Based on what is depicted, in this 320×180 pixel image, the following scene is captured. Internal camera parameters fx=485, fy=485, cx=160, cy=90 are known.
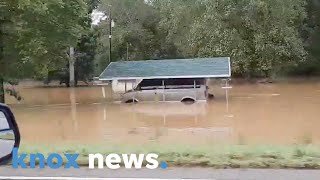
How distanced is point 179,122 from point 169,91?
1023 centimetres

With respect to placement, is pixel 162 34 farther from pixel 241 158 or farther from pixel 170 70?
pixel 241 158

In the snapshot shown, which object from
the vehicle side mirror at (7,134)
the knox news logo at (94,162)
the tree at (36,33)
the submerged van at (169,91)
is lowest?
the submerged van at (169,91)

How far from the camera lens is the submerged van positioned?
100 feet

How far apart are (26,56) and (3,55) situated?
87.4 inches

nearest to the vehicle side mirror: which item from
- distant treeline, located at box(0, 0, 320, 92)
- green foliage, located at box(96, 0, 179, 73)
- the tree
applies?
distant treeline, located at box(0, 0, 320, 92)

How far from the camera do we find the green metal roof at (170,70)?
101 ft

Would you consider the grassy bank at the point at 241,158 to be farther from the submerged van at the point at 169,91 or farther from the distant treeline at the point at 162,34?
the submerged van at the point at 169,91

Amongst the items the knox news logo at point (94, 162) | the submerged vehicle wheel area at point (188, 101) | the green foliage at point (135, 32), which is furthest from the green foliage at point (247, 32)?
the knox news logo at point (94, 162)

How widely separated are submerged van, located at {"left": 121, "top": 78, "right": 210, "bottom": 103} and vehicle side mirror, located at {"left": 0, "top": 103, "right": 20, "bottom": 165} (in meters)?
26.7

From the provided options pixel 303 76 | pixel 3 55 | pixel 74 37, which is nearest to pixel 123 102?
pixel 74 37

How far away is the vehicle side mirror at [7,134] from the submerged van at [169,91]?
87.5 feet

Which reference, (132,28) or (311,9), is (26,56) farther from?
(311,9)

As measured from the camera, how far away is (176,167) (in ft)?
24.2

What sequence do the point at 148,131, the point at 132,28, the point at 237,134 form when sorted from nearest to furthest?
the point at 237,134 < the point at 148,131 < the point at 132,28
